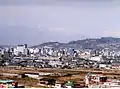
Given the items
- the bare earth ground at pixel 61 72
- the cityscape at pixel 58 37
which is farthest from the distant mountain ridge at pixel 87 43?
the bare earth ground at pixel 61 72

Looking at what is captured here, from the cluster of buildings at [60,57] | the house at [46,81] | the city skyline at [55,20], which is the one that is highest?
the city skyline at [55,20]

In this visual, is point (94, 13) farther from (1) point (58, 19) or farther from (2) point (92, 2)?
(1) point (58, 19)

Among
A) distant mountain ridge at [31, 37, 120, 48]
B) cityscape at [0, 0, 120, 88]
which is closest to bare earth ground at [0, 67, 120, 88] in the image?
cityscape at [0, 0, 120, 88]

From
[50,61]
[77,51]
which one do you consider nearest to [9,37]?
[50,61]

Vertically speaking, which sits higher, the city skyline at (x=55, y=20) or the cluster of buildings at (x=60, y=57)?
the city skyline at (x=55, y=20)

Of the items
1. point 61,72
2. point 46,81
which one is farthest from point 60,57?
point 46,81

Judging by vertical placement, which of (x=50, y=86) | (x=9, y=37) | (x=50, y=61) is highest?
(x=9, y=37)

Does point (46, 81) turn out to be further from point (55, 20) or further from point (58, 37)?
point (55, 20)

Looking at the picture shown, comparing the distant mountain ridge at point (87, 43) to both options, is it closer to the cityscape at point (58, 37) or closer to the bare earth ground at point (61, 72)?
the cityscape at point (58, 37)
